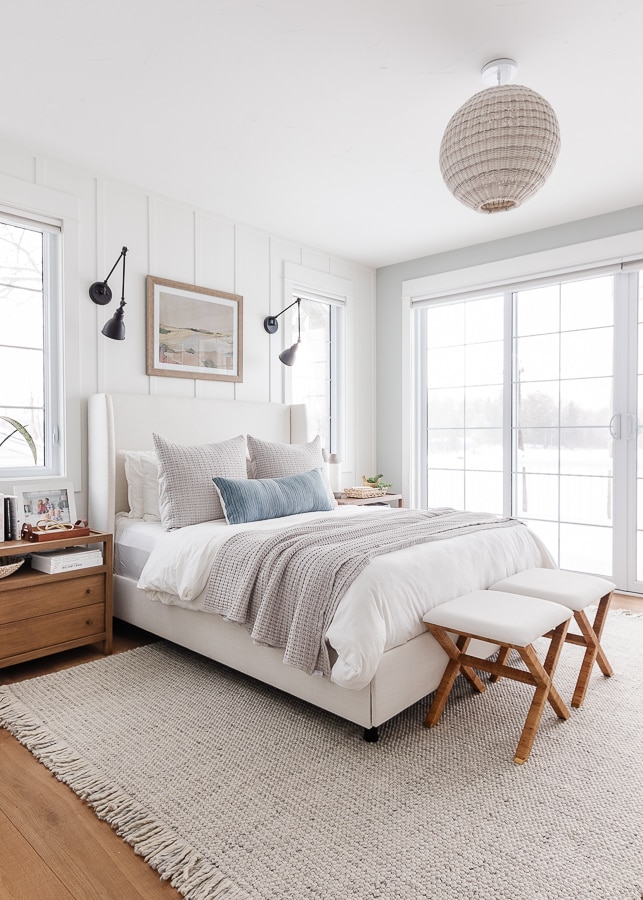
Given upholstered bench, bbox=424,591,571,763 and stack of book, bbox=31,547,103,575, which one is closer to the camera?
upholstered bench, bbox=424,591,571,763

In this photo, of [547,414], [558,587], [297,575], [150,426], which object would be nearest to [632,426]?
[547,414]

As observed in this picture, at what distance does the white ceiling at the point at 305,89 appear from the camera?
218 cm

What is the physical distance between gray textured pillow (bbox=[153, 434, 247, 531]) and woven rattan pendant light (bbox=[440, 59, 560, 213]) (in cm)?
188

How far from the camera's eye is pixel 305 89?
262 cm

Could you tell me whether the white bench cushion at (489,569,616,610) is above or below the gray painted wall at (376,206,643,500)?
below

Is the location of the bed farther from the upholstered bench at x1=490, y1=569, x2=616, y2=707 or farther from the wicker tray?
the wicker tray

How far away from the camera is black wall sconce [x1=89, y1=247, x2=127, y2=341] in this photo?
134 inches

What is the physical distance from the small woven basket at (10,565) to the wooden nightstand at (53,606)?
0.04 m

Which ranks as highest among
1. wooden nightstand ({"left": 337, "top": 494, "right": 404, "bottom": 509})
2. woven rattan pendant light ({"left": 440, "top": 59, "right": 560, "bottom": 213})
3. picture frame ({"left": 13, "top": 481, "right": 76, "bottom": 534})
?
woven rattan pendant light ({"left": 440, "top": 59, "right": 560, "bottom": 213})

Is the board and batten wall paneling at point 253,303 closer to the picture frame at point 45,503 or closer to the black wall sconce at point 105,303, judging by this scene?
the black wall sconce at point 105,303

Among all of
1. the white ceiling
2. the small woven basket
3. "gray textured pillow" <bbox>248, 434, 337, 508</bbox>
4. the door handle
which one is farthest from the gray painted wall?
the small woven basket

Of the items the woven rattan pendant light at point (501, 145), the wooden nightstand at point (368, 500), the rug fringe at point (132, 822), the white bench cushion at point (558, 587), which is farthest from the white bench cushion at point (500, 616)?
the wooden nightstand at point (368, 500)

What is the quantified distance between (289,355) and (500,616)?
2.92 metres

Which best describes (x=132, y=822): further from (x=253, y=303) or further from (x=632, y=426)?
(x=632, y=426)
